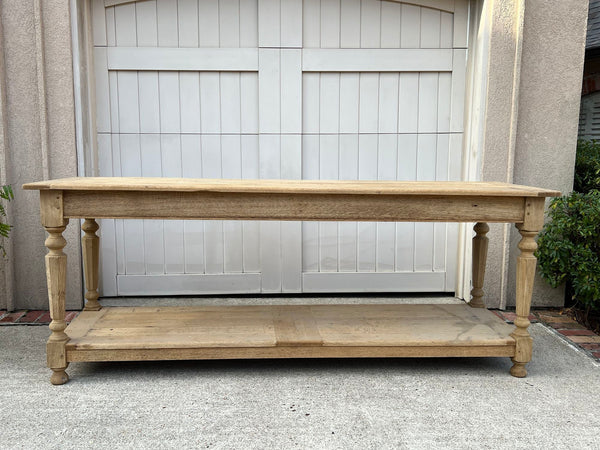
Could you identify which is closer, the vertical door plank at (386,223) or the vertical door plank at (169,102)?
the vertical door plank at (169,102)

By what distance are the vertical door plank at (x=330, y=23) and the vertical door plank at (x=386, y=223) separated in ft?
2.64

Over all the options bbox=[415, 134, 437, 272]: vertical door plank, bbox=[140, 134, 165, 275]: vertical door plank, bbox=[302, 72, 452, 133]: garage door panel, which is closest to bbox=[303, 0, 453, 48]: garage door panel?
bbox=[302, 72, 452, 133]: garage door panel

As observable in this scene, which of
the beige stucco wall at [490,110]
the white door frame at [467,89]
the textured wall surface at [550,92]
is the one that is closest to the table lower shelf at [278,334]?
the beige stucco wall at [490,110]

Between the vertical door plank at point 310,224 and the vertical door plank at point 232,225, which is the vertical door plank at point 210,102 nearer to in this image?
the vertical door plank at point 232,225

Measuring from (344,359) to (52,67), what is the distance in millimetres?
2822

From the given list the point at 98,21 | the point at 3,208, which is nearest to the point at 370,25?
the point at 98,21

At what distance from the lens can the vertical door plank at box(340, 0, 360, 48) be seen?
12.9ft

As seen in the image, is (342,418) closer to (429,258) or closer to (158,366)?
(158,366)

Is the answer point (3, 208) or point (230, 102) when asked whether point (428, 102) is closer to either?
point (230, 102)

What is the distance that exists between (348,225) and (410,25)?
5.28 feet

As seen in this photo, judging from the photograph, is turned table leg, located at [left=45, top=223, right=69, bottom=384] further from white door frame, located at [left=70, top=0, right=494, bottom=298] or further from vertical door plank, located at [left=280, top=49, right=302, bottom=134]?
vertical door plank, located at [left=280, top=49, right=302, bottom=134]

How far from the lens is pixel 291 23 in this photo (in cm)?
392

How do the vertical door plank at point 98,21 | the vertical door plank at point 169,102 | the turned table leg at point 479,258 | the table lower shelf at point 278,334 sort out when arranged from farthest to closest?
the vertical door plank at point 169,102, the vertical door plank at point 98,21, the turned table leg at point 479,258, the table lower shelf at point 278,334

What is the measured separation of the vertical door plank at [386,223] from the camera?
4.12m
